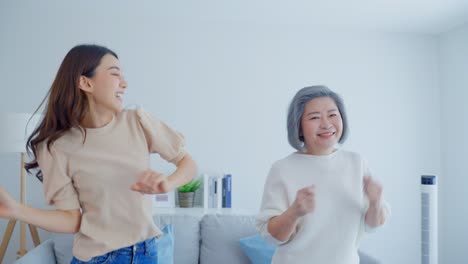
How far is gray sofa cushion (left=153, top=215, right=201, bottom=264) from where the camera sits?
8.52 feet

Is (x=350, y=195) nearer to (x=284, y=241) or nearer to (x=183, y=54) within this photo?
(x=284, y=241)

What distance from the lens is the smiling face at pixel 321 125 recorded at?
50.3 inches

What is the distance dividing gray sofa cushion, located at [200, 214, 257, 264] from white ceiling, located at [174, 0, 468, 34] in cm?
157

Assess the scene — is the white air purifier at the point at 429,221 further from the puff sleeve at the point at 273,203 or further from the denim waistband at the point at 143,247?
the denim waistband at the point at 143,247

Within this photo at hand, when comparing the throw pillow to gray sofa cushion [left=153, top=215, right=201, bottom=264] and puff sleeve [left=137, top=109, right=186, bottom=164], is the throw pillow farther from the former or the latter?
puff sleeve [left=137, top=109, right=186, bottom=164]

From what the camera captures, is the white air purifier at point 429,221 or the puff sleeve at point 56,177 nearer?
the puff sleeve at point 56,177

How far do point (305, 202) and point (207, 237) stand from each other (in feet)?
5.61

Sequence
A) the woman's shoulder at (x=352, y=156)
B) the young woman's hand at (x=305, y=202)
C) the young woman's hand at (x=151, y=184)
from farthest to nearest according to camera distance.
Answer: the woman's shoulder at (x=352, y=156) → the young woman's hand at (x=305, y=202) → the young woman's hand at (x=151, y=184)

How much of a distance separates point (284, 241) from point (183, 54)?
2.43m

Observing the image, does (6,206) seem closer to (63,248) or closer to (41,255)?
(41,255)

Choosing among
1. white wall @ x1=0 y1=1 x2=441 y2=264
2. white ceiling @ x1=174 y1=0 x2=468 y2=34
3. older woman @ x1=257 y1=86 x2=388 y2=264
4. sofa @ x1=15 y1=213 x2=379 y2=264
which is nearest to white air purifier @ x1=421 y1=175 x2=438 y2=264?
sofa @ x1=15 y1=213 x2=379 y2=264

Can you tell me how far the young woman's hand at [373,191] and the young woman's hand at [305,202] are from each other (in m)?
0.23

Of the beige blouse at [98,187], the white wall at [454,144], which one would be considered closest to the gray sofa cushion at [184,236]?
the beige blouse at [98,187]

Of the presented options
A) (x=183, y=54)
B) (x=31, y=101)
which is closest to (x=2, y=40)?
(x=31, y=101)
